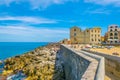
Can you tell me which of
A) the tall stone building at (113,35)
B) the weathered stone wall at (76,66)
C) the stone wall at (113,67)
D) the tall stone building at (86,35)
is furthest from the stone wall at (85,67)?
the tall stone building at (113,35)

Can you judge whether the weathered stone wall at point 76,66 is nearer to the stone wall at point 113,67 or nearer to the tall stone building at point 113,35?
the stone wall at point 113,67

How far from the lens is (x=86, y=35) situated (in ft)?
251

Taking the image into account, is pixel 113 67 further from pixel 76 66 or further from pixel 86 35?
pixel 86 35

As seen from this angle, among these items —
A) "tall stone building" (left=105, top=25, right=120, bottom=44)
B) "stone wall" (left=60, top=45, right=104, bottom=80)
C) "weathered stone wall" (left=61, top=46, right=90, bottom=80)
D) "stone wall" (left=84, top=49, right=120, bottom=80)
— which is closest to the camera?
"stone wall" (left=60, top=45, right=104, bottom=80)

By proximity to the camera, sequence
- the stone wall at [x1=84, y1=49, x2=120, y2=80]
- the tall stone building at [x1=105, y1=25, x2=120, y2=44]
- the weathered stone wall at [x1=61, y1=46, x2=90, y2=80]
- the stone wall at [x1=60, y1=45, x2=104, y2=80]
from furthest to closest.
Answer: the tall stone building at [x1=105, y1=25, x2=120, y2=44] → the stone wall at [x1=84, y1=49, x2=120, y2=80] → the weathered stone wall at [x1=61, y1=46, x2=90, y2=80] → the stone wall at [x1=60, y1=45, x2=104, y2=80]

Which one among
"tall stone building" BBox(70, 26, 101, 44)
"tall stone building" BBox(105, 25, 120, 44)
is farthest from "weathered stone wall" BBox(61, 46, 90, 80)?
"tall stone building" BBox(105, 25, 120, 44)

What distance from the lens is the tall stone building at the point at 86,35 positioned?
248 feet

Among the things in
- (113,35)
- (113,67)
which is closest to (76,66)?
(113,67)

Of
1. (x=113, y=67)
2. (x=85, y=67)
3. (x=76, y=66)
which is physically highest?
(x=85, y=67)

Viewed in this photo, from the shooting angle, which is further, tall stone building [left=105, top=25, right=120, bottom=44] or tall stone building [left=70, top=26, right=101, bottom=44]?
tall stone building [left=105, top=25, right=120, bottom=44]

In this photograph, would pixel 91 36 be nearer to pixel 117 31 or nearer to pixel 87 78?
pixel 117 31

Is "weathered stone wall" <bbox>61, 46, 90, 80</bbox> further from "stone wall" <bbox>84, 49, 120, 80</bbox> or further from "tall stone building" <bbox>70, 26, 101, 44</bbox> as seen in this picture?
"tall stone building" <bbox>70, 26, 101, 44</bbox>

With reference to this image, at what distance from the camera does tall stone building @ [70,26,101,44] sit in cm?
7562

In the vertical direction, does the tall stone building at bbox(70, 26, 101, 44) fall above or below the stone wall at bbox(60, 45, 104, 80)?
above
